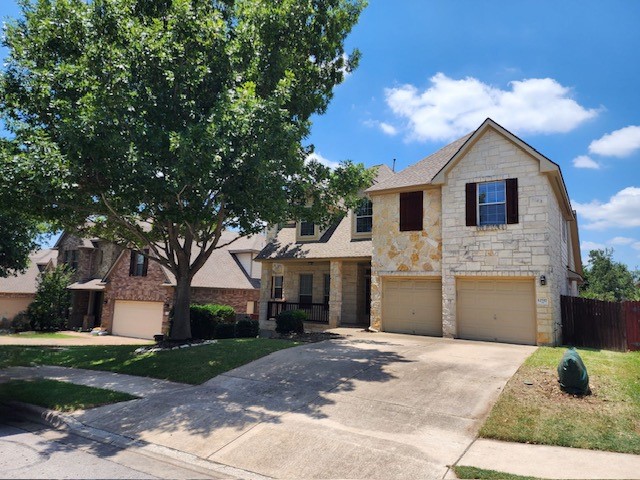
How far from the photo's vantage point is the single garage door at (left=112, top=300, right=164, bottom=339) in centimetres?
2803

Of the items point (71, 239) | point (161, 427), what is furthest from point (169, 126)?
point (71, 239)

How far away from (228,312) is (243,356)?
9149mm

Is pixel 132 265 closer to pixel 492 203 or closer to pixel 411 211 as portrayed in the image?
pixel 411 211

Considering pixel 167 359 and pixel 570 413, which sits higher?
pixel 570 413

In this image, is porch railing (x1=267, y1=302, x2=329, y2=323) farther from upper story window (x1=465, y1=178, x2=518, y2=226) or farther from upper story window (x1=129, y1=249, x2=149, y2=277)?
upper story window (x1=129, y1=249, x2=149, y2=277)

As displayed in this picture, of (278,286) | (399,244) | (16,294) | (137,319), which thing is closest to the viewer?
(399,244)

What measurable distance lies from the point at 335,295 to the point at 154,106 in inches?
505

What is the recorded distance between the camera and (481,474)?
5758 mm

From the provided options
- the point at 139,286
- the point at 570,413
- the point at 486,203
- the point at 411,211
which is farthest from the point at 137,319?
the point at 570,413

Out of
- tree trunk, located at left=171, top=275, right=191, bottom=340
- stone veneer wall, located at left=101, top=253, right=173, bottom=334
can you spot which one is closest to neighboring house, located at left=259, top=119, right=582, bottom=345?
tree trunk, located at left=171, top=275, right=191, bottom=340

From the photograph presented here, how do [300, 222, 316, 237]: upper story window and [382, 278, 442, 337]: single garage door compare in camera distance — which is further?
[300, 222, 316, 237]: upper story window

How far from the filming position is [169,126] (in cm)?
1213

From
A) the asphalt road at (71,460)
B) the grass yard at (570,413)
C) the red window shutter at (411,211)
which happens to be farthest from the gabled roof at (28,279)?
the grass yard at (570,413)

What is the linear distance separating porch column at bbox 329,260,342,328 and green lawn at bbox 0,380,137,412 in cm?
1237
